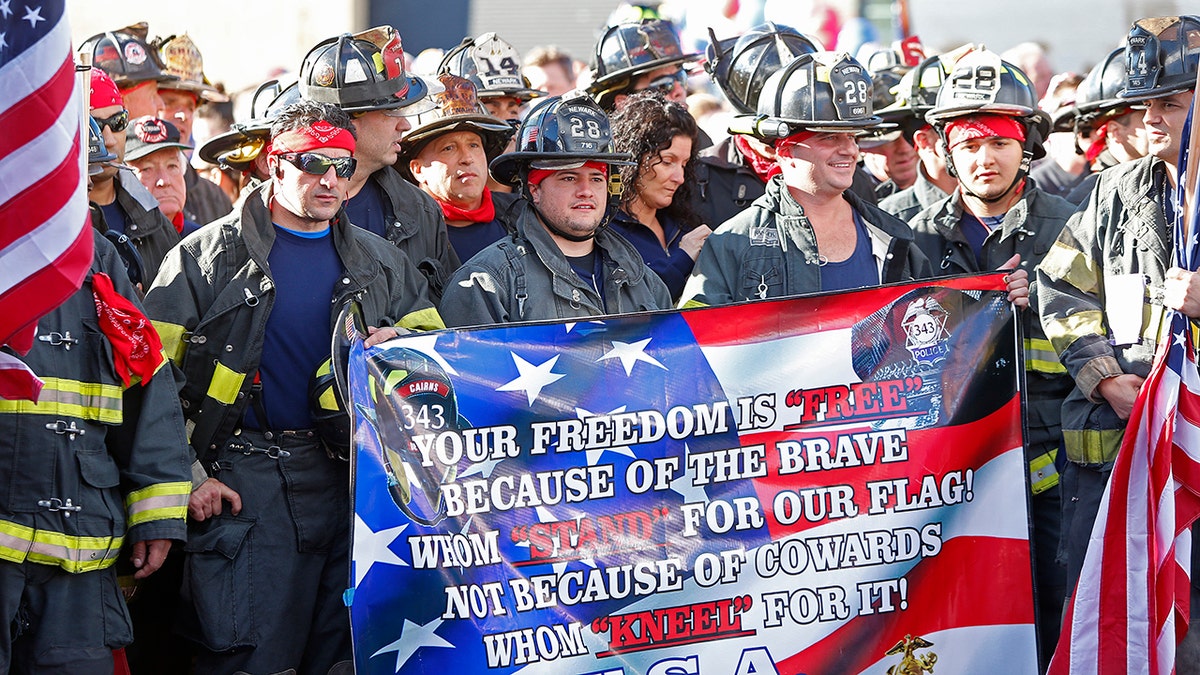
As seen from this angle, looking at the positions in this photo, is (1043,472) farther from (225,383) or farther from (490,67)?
(490,67)

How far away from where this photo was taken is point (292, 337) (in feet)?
18.9

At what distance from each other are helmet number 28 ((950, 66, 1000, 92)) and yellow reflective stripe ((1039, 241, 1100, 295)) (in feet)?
3.92

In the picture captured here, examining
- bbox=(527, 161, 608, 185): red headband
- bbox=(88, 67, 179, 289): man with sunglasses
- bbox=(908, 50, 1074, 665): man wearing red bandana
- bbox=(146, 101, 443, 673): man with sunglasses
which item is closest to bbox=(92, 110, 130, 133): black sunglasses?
bbox=(88, 67, 179, 289): man with sunglasses

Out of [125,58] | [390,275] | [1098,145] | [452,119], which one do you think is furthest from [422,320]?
[1098,145]

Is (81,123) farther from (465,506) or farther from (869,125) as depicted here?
(869,125)

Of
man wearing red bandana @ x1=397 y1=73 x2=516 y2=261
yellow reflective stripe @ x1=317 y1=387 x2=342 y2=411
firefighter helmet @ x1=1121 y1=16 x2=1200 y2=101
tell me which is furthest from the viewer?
man wearing red bandana @ x1=397 y1=73 x2=516 y2=261

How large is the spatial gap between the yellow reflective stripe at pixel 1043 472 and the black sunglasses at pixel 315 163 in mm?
3156

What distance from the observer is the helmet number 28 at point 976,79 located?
712 cm

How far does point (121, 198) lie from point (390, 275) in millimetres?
1610

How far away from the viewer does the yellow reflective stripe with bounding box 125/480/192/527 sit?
5.39 metres

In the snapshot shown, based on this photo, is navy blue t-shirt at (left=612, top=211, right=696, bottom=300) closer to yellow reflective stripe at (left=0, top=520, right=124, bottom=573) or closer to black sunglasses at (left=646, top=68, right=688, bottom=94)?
black sunglasses at (left=646, top=68, right=688, bottom=94)

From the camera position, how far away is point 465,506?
5.43 m

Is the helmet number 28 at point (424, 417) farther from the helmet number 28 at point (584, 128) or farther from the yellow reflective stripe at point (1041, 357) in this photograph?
the yellow reflective stripe at point (1041, 357)

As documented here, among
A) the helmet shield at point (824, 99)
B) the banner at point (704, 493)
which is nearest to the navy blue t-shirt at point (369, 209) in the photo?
the banner at point (704, 493)
